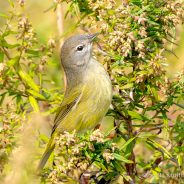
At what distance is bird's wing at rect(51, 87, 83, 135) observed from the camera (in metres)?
4.45

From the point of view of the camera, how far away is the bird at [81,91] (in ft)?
14.2

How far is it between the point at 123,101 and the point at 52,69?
1.86 metres

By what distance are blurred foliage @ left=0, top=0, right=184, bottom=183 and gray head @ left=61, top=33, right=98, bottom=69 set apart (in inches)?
8.7

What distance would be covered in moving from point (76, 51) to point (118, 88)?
121 centimetres

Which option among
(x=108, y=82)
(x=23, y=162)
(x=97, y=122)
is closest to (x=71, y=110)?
(x=97, y=122)

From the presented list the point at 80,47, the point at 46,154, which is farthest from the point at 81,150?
the point at 80,47

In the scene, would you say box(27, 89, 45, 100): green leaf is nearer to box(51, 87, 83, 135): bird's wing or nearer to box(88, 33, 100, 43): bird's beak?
box(51, 87, 83, 135): bird's wing

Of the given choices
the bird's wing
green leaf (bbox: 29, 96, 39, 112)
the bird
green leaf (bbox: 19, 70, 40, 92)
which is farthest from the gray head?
green leaf (bbox: 29, 96, 39, 112)

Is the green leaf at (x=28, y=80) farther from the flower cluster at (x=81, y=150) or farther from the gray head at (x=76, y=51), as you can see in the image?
the flower cluster at (x=81, y=150)

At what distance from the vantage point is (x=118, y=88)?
3.83 m

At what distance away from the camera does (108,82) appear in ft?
13.6

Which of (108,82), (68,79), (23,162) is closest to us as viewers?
(23,162)

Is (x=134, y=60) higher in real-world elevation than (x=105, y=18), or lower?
lower

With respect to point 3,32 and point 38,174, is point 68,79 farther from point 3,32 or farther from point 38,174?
point 38,174
